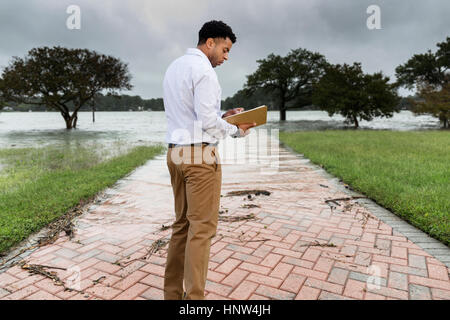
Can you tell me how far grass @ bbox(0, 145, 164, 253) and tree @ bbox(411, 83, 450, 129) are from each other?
23253mm

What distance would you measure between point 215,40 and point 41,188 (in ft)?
16.9

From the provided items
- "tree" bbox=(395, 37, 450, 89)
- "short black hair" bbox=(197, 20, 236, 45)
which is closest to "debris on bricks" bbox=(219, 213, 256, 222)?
"short black hair" bbox=(197, 20, 236, 45)

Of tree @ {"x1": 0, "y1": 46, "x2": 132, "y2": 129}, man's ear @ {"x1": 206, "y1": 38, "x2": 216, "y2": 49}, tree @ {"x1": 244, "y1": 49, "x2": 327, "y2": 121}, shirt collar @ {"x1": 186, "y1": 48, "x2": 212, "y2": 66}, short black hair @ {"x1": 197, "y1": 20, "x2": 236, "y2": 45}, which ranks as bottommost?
shirt collar @ {"x1": 186, "y1": 48, "x2": 212, "y2": 66}

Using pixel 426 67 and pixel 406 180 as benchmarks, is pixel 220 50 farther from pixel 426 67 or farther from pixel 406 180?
pixel 426 67

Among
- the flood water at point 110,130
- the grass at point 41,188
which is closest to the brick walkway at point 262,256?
the grass at point 41,188

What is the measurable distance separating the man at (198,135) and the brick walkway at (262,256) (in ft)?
2.23

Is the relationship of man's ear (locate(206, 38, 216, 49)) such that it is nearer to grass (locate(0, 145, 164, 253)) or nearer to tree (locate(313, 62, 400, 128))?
grass (locate(0, 145, 164, 253))

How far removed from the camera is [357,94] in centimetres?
2747

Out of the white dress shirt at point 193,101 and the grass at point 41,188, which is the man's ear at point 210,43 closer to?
the white dress shirt at point 193,101

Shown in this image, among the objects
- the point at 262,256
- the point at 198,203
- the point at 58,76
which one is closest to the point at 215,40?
the point at 198,203

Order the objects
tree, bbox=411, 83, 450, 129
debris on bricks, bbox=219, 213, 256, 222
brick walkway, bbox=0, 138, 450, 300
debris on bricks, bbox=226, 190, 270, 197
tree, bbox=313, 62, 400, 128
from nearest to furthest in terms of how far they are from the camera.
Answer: brick walkway, bbox=0, 138, 450, 300
debris on bricks, bbox=219, 213, 256, 222
debris on bricks, bbox=226, 190, 270, 197
tree, bbox=411, 83, 450, 129
tree, bbox=313, 62, 400, 128

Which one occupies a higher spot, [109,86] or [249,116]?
[109,86]

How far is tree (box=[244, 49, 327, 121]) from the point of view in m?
42.8
